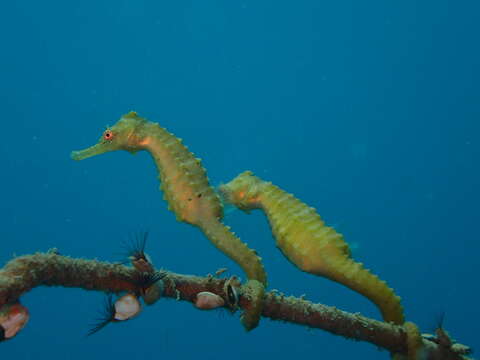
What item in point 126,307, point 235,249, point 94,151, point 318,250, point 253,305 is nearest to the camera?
point 126,307

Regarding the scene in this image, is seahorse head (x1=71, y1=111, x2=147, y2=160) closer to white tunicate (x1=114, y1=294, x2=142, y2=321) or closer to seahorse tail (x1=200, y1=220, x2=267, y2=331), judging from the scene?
seahorse tail (x1=200, y1=220, x2=267, y2=331)

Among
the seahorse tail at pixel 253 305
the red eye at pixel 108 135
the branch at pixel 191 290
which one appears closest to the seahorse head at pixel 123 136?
the red eye at pixel 108 135

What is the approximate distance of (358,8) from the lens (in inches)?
1711

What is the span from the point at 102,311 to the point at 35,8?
42628 millimetres

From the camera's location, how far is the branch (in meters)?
1.98

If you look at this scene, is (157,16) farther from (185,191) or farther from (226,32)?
(185,191)

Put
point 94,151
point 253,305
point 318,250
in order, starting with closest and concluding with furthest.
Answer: point 253,305 → point 318,250 → point 94,151

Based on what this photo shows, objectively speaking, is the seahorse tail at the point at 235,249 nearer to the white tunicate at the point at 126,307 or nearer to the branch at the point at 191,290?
the branch at the point at 191,290

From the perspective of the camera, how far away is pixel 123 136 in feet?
9.92

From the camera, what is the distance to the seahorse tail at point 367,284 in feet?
8.57

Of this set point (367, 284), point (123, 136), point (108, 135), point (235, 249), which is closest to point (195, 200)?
point (235, 249)

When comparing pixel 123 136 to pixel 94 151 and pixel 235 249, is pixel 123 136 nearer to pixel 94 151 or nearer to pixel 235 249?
pixel 94 151

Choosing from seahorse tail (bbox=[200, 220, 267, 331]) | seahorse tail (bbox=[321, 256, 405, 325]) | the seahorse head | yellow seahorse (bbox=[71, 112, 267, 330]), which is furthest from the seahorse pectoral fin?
seahorse tail (bbox=[321, 256, 405, 325])

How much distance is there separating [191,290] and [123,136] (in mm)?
1222
